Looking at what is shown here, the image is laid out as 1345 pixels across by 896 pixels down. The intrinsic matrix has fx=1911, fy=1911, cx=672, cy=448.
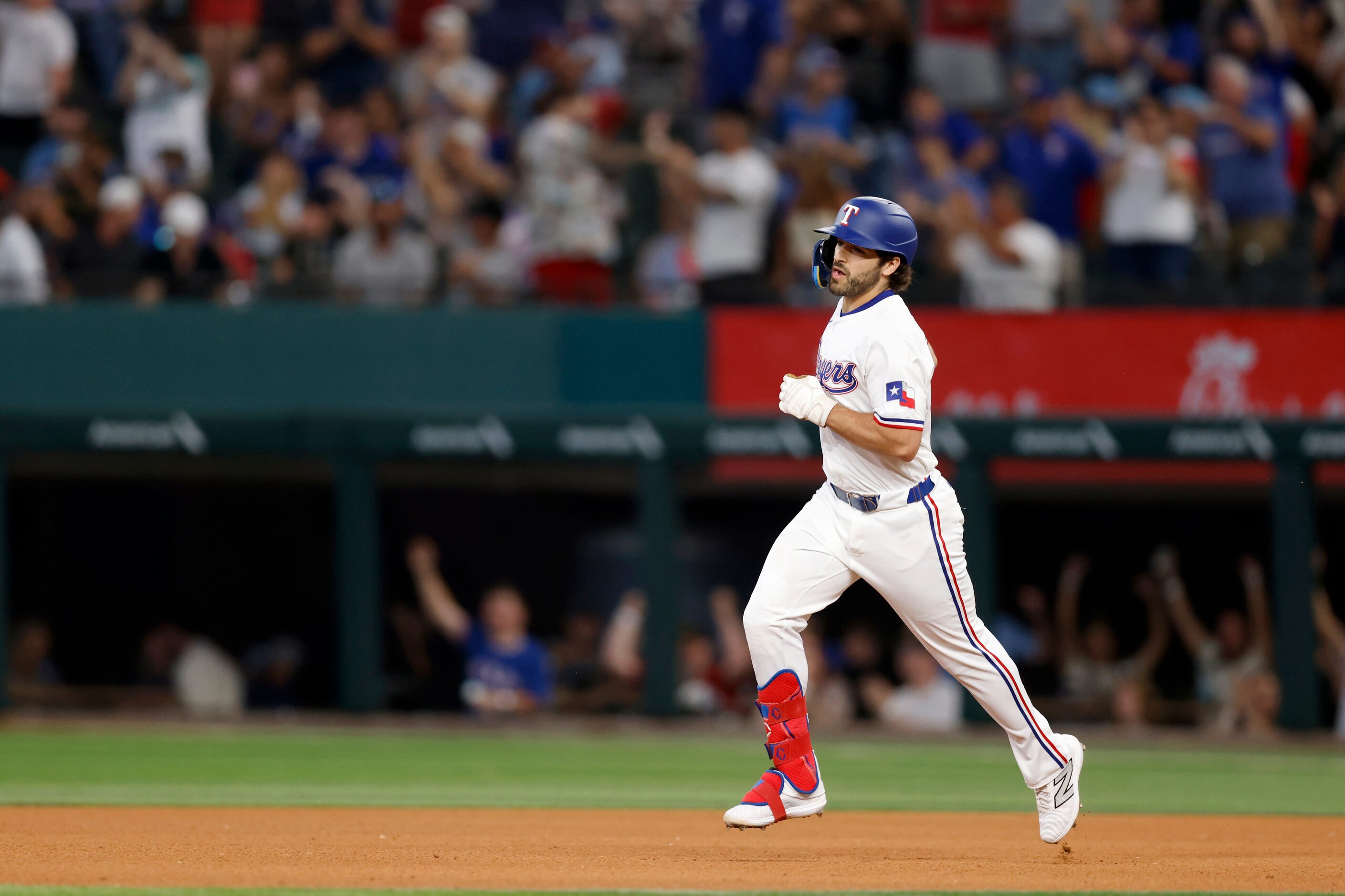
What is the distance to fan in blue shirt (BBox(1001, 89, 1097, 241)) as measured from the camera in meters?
13.8

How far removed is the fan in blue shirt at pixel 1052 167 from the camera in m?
13.8

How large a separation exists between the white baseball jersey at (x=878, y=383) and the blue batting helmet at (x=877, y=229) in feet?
0.55

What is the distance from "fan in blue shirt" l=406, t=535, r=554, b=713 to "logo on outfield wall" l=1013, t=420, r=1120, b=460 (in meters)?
3.69

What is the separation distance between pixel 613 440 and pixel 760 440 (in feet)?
3.41

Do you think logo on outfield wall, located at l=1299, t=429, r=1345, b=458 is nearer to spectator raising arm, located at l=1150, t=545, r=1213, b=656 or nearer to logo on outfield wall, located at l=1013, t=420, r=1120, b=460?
logo on outfield wall, located at l=1013, t=420, r=1120, b=460

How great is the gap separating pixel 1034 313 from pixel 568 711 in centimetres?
439

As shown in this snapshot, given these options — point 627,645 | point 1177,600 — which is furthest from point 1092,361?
point 627,645

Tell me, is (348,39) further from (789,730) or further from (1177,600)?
(789,730)

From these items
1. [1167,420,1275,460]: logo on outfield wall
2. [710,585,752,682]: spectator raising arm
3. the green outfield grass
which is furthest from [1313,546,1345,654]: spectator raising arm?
[710,585,752,682]: spectator raising arm

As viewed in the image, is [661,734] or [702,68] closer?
[661,734]

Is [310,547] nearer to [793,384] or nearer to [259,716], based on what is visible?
[259,716]

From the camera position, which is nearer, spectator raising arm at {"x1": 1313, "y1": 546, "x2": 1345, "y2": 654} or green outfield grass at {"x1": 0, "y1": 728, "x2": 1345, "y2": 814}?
green outfield grass at {"x1": 0, "y1": 728, "x2": 1345, "y2": 814}

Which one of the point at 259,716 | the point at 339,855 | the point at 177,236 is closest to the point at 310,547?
the point at 259,716

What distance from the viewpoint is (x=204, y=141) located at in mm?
14266
